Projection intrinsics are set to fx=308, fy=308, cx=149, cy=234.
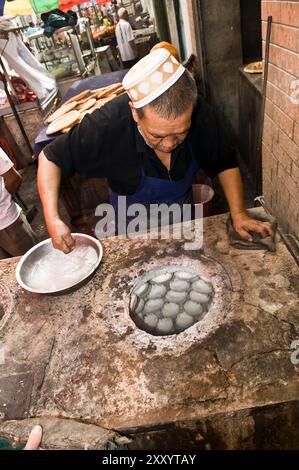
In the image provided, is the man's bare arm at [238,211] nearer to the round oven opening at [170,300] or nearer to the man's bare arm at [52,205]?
the round oven opening at [170,300]

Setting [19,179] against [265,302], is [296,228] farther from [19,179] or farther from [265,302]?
[19,179]

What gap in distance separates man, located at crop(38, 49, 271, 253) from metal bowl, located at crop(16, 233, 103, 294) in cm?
22

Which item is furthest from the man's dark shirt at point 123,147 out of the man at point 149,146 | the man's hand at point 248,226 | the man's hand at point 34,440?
the man's hand at point 34,440

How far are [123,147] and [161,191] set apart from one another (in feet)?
1.84

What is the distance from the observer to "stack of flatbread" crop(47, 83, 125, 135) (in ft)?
14.0

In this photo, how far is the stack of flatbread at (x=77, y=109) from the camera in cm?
427

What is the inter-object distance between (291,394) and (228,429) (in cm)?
37

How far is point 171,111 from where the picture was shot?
1797mm

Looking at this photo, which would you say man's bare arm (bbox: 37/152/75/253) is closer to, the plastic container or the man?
the man

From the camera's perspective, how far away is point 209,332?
1771 millimetres

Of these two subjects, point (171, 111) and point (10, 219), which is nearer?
point (171, 111)

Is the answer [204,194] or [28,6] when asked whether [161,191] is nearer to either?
[204,194]

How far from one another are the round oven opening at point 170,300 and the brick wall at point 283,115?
0.80 meters

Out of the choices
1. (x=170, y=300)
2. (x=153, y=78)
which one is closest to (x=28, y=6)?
(x=153, y=78)
